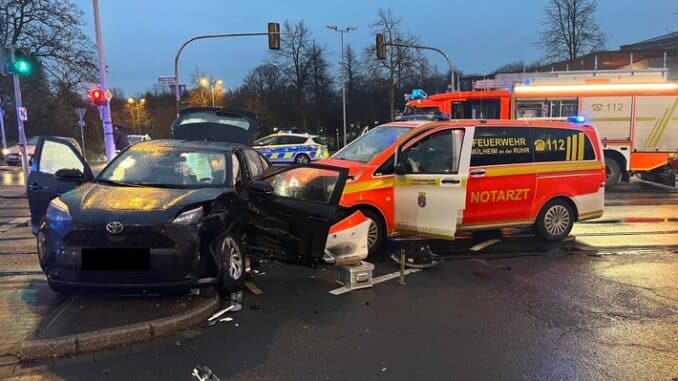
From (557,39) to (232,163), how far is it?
4294 centimetres

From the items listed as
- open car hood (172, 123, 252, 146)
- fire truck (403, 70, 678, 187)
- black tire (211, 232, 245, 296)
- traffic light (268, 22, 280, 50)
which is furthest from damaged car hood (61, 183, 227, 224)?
traffic light (268, 22, 280, 50)

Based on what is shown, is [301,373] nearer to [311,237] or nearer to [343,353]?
[343,353]

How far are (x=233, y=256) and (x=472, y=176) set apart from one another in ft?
12.2

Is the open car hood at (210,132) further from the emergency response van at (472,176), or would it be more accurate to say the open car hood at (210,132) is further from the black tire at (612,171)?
the black tire at (612,171)

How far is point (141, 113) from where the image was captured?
239 feet

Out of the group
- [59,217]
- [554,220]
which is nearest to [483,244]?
[554,220]

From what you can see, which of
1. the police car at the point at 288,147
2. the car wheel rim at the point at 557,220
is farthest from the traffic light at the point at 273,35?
the car wheel rim at the point at 557,220

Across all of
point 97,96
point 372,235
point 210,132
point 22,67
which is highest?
point 22,67

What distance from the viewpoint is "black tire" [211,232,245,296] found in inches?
202

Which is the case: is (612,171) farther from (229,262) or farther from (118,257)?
(118,257)

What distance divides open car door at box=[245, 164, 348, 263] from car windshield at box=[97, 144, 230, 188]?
0.48 meters

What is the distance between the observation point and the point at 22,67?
1373cm

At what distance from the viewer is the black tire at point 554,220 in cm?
823

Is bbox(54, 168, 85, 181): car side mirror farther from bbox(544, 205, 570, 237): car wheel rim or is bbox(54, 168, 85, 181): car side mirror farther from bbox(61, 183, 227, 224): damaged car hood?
bbox(544, 205, 570, 237): car wheel rim
